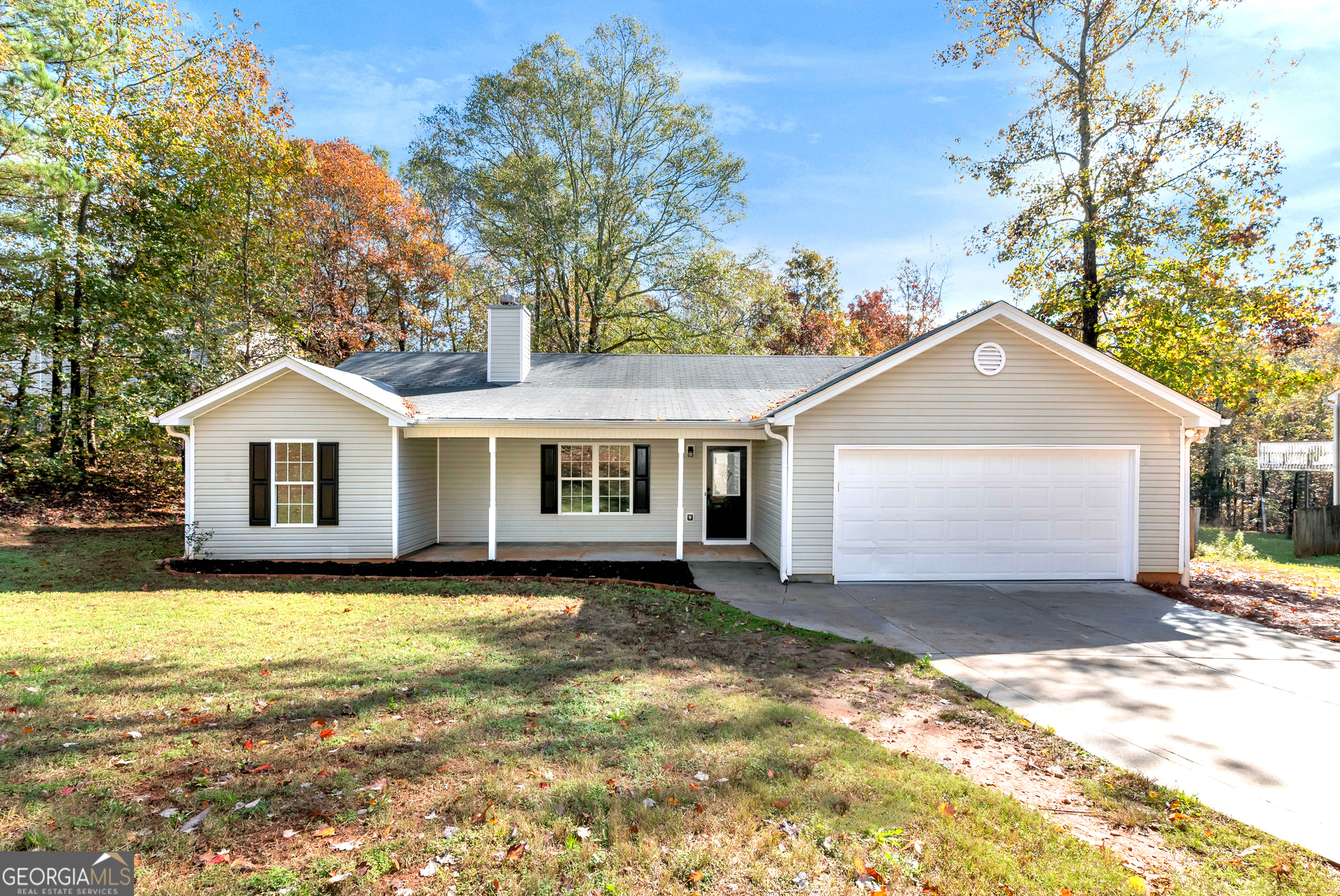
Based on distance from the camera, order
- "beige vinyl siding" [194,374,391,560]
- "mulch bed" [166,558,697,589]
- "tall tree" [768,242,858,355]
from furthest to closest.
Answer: "tall tree" [768,242,858,355]
"beige vinyl siding" [194,374,391,560]
"mulch bed" [166,558,697,589]

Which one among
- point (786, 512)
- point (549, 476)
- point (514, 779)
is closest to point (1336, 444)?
point (786, 512)

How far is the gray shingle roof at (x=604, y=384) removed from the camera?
10398 millimetres

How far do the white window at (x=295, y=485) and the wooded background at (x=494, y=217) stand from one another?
8200 millimetres

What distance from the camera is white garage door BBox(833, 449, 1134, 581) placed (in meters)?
9.20

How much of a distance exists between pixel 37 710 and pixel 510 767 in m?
3.48

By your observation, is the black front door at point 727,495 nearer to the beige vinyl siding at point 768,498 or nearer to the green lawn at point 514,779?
the beige vinyl siding at point 768,498

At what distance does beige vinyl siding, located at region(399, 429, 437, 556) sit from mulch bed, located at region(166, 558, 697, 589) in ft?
2.88

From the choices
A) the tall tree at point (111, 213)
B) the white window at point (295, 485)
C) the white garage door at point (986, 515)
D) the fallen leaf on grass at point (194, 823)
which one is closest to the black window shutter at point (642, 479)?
the white garage door at point (986, 515)

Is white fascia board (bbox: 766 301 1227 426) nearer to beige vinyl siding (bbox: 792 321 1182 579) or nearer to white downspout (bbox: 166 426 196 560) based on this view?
beige vinyl siding (bbox: 792 321 1182 579)

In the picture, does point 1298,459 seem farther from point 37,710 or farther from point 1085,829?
point 37,710

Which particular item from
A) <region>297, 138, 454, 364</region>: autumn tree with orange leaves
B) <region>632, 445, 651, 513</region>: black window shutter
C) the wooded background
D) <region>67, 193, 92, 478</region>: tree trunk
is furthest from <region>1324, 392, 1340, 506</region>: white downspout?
<region>67, 193, 92, 478</region>: tree trunk

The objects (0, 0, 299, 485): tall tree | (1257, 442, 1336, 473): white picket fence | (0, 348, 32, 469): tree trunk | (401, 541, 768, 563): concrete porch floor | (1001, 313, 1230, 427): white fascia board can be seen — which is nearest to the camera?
(1001, 313, 1230, 427): white fascia board

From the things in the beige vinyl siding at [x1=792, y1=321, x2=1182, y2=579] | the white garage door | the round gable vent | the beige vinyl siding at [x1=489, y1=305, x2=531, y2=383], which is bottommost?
the white garage door

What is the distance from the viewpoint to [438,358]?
560 inches
